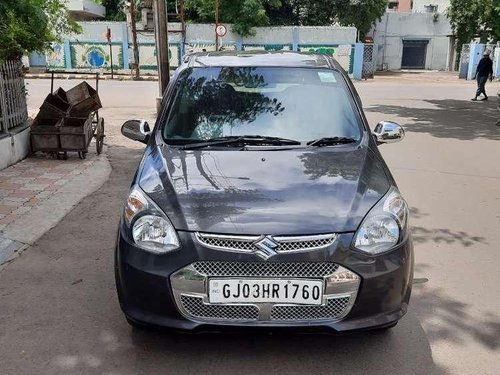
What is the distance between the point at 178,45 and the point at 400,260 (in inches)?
1168

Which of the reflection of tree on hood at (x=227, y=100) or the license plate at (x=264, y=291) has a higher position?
the reflection of tree on hood at (x=227, y=100)

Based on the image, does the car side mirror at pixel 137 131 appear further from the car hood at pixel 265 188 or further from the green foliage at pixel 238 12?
the green foliage at pixel 238 12

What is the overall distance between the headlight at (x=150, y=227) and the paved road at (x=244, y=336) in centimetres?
72

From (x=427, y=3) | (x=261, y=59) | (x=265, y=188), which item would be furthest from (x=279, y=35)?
(x=265, y=188)

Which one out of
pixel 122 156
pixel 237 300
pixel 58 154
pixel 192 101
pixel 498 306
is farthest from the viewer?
pixel 122 156

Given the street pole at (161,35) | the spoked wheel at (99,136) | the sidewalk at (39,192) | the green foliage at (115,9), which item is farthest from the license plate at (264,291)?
the green foliage at (115,9)

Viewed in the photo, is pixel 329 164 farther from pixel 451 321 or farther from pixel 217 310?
pixel 451 321

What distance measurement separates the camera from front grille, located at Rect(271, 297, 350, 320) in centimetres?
276

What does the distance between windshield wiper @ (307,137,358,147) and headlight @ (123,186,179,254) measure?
1286 millimetres

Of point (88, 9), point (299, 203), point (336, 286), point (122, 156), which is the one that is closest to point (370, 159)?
point (299, 203)

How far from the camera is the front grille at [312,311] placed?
276cm

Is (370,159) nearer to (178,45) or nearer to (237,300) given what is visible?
(237,300)

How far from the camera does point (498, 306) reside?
148 inches

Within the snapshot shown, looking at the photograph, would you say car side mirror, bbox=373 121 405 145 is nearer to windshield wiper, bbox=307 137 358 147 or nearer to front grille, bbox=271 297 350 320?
windshield wiper, bbox=307 137 358 147
